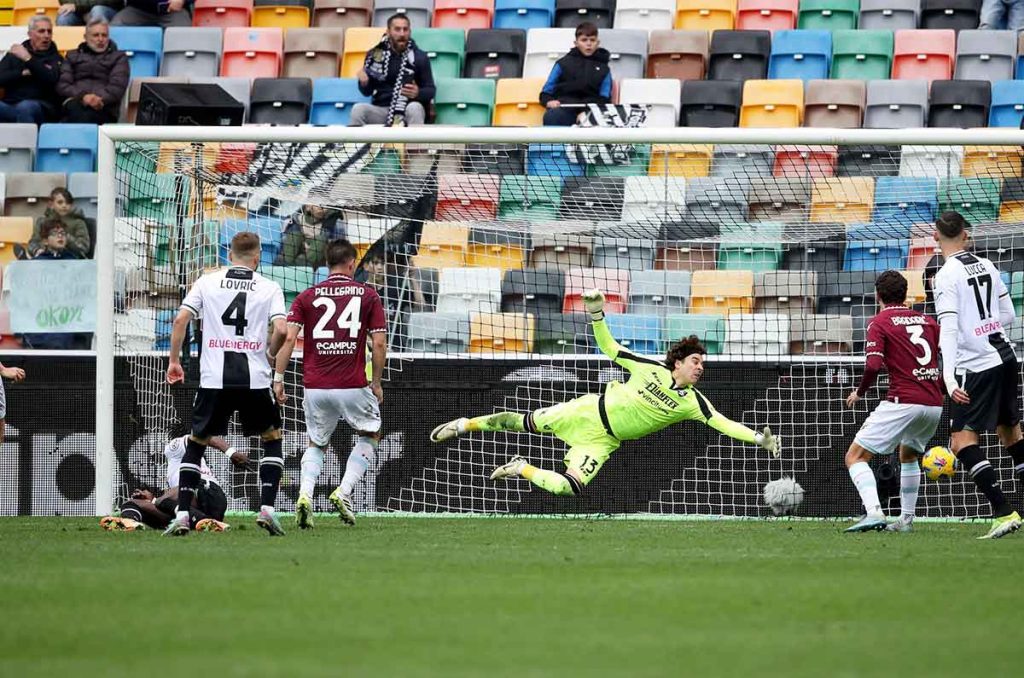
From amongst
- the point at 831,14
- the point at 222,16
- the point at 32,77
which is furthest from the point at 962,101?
the point at 32,77

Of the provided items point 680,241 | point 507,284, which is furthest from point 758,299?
point 507,284

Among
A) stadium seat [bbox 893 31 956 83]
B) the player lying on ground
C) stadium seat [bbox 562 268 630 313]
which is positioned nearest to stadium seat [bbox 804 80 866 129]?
→ stadium seat [bbox 893 31 956 83]

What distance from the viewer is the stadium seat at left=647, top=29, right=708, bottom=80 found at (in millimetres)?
16875

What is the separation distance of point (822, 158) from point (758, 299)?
141 cm

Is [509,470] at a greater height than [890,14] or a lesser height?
lesser

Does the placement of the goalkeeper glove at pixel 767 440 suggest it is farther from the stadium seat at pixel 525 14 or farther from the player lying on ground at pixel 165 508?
the stadium seat at pixel 525 14

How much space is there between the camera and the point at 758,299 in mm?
14109

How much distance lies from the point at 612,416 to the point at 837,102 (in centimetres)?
563

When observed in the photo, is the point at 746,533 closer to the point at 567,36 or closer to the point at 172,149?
the point at 172,149

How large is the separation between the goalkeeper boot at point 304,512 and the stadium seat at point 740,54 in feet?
26.9

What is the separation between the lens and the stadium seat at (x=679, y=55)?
55.4ft

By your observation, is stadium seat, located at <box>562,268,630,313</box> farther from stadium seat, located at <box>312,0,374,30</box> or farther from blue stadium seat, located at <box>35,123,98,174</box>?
blue stadium seat, located at <box>35,123,98,174</box>

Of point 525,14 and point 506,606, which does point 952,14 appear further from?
point 506,606

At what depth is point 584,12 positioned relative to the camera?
1777 cm
